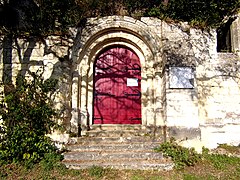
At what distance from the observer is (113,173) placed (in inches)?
182

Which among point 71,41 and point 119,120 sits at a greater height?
Result: point 71,41

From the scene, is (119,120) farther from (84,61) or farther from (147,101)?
(84,61)

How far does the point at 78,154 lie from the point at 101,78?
2.35 metres

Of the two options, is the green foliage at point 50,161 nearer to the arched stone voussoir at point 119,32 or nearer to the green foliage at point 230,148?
the arched stone voussoir at point 119,32

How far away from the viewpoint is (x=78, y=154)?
520 centimetres

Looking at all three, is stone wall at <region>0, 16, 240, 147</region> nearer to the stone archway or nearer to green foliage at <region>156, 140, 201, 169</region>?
the stone archway

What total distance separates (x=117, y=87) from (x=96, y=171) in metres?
2.71

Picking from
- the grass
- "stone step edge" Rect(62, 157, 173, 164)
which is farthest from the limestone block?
"stone step edge" Rect(62, 157, 173, 164)


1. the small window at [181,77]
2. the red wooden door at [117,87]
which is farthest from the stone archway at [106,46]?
the small window at [181,77]

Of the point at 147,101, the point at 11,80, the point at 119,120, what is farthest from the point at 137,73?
the point at 11,80

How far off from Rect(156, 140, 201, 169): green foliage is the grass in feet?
0.37

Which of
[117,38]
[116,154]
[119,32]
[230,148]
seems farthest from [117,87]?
[230,148]

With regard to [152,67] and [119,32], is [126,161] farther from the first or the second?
[119,32]

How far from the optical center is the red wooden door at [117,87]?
660 cm
